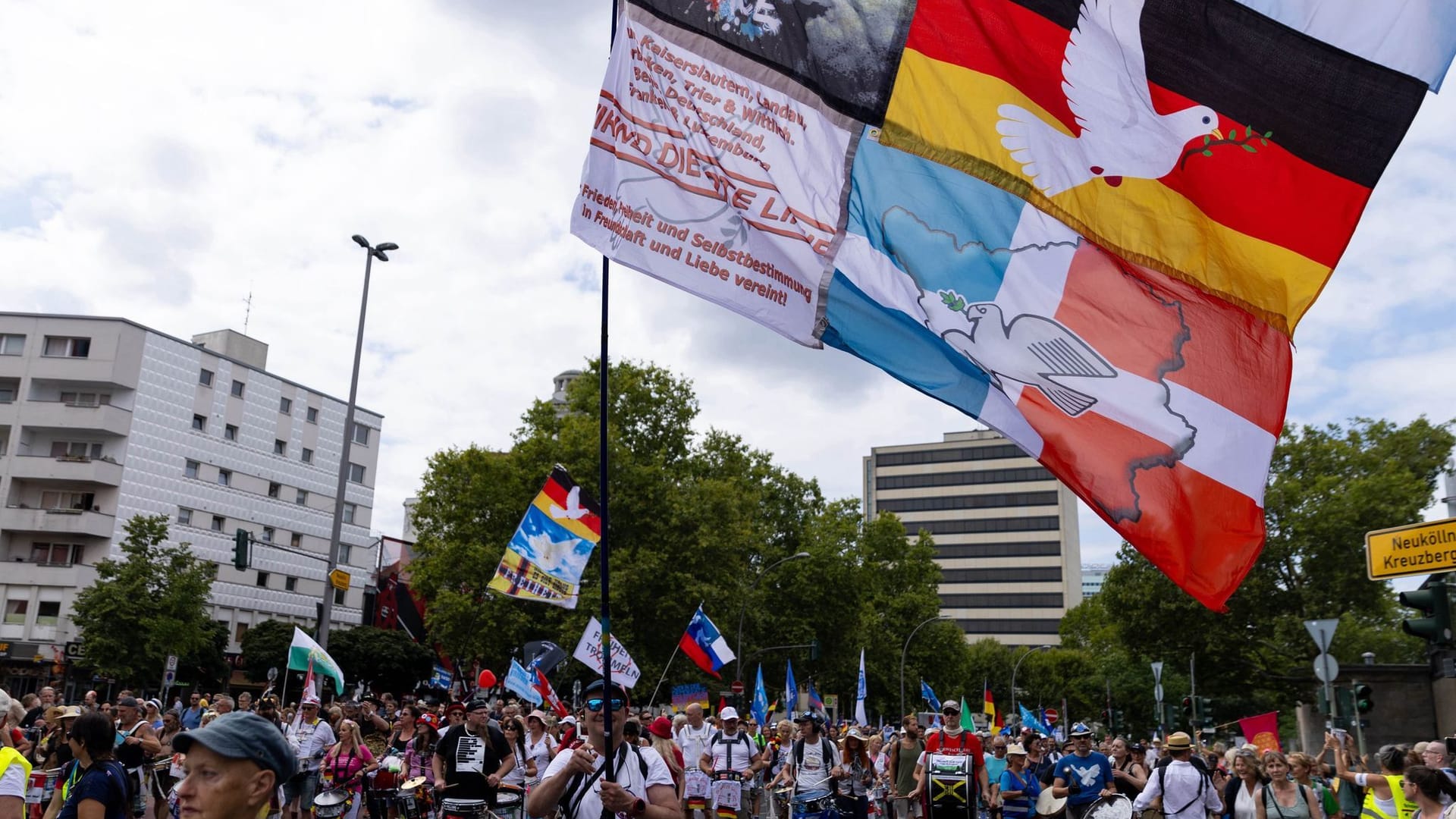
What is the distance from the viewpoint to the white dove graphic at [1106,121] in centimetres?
598

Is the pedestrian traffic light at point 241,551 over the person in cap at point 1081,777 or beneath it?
over

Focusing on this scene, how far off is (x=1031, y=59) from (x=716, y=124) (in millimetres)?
1645

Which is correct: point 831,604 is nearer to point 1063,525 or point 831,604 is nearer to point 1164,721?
point 1164,721

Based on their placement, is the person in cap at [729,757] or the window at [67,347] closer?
the person in cap at [729,757]

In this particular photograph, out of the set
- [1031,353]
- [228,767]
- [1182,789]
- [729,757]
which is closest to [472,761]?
[729,757]

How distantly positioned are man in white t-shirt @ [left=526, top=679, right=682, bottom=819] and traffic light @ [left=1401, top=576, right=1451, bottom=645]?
12.8 m

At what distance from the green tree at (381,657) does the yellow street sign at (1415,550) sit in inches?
2078

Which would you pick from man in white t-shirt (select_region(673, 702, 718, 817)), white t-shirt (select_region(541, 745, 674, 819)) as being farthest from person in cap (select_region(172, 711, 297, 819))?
man in white t-shirt (select_region(673, 702, 718, 817))

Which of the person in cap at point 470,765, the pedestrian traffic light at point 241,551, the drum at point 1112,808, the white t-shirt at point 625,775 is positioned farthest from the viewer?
the pedestrian traffic light at point 241,551

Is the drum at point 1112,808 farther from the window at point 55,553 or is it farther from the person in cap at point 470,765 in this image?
the window at point 55,553

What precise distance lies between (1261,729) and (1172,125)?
16.0 m

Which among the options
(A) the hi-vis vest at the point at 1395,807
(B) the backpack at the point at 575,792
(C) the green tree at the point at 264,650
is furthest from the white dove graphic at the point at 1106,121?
(C) the green tree at the point at 264,650

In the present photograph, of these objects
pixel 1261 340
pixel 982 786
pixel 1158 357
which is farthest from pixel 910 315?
pixel 982 786

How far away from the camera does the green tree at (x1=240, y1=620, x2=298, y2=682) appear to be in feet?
196
